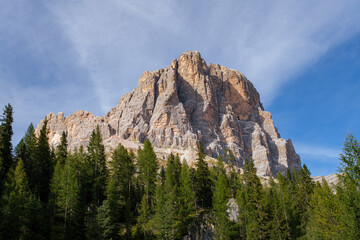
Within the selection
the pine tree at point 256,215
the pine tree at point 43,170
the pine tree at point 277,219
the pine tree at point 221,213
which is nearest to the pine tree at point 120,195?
the pine tree at point 43,170

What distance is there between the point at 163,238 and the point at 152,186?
13.7 meters

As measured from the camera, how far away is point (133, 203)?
206 feet

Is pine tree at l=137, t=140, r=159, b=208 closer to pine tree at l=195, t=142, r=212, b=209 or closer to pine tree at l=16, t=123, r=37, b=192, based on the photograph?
pine tree at l=195, t=142, r=212, b=209

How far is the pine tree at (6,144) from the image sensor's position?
1854 inches

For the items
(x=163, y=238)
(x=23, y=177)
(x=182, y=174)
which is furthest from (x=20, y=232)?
(x=182, y=174)

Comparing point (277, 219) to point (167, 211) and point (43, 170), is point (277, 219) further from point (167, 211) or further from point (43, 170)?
point (43, 170)

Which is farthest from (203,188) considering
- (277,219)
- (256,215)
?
(277,219)

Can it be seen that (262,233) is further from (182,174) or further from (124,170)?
(124,170)

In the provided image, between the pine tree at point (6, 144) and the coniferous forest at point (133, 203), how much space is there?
0.17 metres

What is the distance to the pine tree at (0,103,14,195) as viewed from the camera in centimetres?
4709

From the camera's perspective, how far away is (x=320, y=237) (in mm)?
49906

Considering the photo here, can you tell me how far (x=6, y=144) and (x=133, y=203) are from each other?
90.5 feet

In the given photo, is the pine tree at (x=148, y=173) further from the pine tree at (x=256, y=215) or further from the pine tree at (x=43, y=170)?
the pine tree at (x=256, y=215)

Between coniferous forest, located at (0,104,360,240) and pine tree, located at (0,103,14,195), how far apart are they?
17cm
